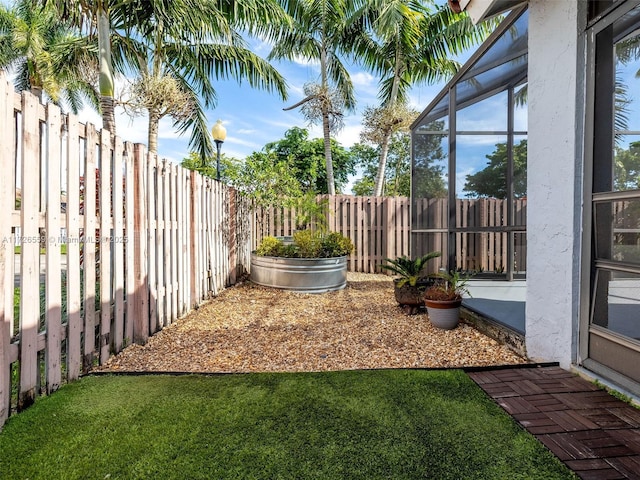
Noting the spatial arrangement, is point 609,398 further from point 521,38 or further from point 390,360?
point 521,38

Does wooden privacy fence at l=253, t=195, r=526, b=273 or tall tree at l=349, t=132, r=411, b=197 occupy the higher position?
tall tree at l=349, t=132, r=411, b=197

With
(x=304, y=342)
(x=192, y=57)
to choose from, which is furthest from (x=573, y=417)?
(x=192, y=57)

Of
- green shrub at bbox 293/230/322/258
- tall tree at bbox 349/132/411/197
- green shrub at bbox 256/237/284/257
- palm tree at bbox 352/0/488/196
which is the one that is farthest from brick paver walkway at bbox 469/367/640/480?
tall tree at bbox 349/132/411/197

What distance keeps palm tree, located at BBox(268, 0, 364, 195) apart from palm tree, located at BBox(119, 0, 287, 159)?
0.93 m

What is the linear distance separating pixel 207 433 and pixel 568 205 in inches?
96.7

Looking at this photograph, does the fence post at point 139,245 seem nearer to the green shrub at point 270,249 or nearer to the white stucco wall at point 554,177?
the green shrub at point 270,249

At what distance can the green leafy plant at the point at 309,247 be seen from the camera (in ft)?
17.2

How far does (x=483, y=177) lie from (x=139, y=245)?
3942 mm

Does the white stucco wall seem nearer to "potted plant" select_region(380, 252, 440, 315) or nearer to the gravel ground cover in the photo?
the gravel ground cover

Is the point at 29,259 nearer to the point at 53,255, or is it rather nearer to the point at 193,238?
the point at 53,255

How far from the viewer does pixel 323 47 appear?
417 inches

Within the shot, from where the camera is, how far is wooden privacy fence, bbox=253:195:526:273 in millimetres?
3945

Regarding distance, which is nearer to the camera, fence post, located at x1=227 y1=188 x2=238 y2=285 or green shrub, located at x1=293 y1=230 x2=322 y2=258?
green shrub, located at x1=293 y1=230 x2=322 y2=258

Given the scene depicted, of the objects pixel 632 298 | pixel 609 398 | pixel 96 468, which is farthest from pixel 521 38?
pixel 96 468
